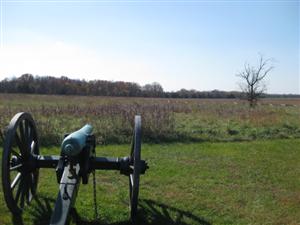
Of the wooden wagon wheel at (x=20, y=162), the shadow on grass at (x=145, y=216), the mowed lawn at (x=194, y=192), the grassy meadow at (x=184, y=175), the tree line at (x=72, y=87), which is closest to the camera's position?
the wooden wagon wheel at (x=20, y=162)

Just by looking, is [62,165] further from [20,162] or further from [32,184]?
[32,184]

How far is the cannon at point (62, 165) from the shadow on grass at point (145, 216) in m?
0.24

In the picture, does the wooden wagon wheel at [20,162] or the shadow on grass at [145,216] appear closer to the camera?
the wooden wagon wheel at [20,162]

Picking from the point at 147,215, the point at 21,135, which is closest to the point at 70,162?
the point at 21,135

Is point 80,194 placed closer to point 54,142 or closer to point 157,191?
point 157,191

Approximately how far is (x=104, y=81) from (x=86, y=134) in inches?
2717

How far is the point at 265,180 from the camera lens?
7938 mm

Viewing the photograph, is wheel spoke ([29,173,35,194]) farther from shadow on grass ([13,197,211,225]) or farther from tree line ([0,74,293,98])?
tree line ([0,74,293,98])

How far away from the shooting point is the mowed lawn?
557cm

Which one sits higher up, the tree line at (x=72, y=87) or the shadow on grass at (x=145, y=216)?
the tree line at (x=72, y=87)

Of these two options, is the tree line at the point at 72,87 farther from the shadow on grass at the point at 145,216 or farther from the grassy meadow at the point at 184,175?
the shadow on grass at the point at 145,216

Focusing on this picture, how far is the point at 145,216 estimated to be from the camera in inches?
218

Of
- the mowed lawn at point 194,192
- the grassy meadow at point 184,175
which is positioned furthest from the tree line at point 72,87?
the mowed lawn at point 194,192

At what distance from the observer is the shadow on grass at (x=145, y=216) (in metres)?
5.25
